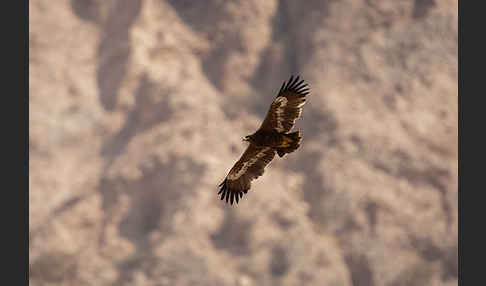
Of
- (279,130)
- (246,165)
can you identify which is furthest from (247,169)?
(279,130)

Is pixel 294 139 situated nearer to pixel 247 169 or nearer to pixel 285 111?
pixel 285 111

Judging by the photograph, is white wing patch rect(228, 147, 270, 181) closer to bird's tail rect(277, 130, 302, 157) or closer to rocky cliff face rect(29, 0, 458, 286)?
bird's tail rect(277, 130, 302, 157)

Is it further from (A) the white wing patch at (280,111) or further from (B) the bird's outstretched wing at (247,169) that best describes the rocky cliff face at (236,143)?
(A) the white wing patch at (280,111)

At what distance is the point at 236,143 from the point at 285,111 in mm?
25838

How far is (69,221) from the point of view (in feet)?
129

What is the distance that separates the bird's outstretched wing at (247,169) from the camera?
15945 mm

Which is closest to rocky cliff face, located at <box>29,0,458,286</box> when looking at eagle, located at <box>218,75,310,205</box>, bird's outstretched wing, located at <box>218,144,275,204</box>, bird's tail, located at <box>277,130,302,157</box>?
bird's outstretched wing, located at <box>218,144,275,204</box>

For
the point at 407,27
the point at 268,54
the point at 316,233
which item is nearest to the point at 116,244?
the point at 316,233

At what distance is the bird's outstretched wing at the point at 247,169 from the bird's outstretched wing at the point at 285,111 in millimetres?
743

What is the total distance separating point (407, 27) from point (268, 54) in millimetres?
7926

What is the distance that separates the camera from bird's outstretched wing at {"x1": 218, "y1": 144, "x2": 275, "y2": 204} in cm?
1595

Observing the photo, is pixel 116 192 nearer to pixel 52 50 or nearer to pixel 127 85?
pixel 127 85

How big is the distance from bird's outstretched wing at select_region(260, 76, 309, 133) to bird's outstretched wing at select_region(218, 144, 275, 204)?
74 cm

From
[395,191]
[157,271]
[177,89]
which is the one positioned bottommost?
[157,271]
